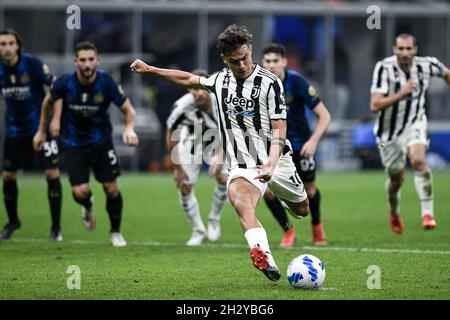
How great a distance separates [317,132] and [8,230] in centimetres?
427

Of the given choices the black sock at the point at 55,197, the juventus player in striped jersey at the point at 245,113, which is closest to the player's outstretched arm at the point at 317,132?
the juventus player in striped jersey at the point at 245,113

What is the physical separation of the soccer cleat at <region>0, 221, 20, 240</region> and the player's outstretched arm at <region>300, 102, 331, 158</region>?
3992 mm

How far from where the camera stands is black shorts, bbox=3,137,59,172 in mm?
11875

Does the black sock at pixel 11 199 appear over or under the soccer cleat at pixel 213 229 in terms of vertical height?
over

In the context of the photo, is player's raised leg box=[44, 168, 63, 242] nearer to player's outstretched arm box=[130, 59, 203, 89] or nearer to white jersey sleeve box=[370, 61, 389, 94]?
player's outstretched arm box=[130, 59, 203, 89]

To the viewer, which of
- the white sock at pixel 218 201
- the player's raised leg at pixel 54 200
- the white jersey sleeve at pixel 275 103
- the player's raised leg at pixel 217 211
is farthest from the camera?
the white sock at pixel 218 201

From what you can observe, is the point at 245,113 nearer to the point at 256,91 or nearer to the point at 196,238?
the point at 256,91

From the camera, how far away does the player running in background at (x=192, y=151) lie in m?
11.8

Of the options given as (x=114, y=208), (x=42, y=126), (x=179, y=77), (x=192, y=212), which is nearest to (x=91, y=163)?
(x=114, y=208)

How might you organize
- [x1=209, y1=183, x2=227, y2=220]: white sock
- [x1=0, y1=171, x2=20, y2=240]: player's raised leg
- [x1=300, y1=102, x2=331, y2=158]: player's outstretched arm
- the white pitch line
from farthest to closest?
[x1=209, y1=183, x2=227, y2=220]: white sock → [x1=0, y1=171, x2=20, y2=240]: player's raised leg → [x1=300, y1=102, x2=331, y2=158]: player's outstretched arm → the white pitch line

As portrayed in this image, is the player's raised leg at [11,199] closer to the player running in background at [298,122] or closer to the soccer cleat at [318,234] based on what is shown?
the player running in background at [298,122]

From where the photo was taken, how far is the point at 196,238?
11.7 metres

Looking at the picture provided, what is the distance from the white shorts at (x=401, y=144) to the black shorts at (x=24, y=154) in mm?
4284

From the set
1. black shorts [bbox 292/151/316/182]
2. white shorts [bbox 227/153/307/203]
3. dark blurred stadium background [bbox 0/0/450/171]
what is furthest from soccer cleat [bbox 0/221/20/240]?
dark blurred stadium background [bbox 0/0/450/171]
